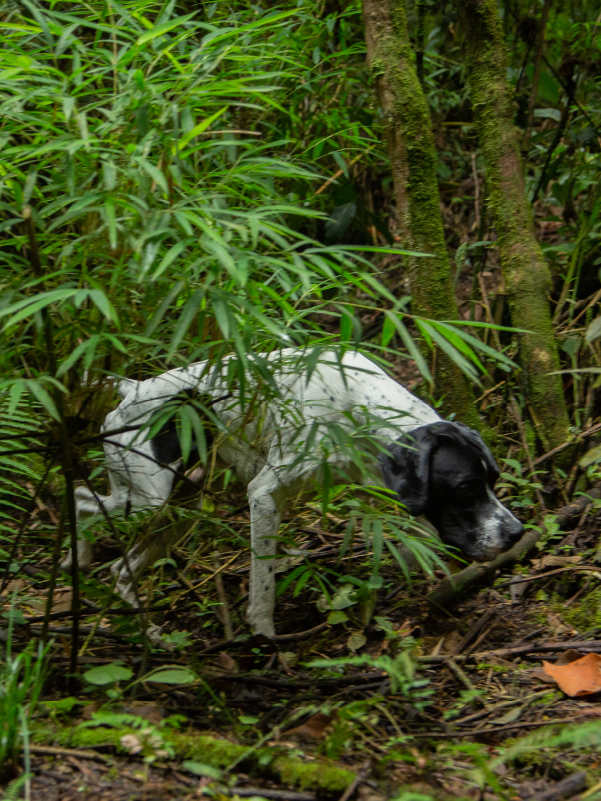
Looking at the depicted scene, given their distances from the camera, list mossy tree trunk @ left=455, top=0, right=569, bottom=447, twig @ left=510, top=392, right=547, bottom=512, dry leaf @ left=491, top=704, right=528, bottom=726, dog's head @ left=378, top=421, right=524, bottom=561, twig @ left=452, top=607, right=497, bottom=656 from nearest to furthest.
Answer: dry leaf @ left=491, top=704, right=528, bottom=726 → twig @ left=452, top=607, right=497, bottom=656 → dog's head @ left=378, top=421, right=524, bottom=561 → twig @ left=510, top=392, right=547, bottom=512 → mossy tree trunk @ left=455, top=0, right=569, bottom=447

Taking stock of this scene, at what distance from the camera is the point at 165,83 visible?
7.55 feet

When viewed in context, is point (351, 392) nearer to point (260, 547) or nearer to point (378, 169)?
point (260, 547)

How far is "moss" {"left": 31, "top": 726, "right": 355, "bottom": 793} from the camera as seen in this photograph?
6.60ft

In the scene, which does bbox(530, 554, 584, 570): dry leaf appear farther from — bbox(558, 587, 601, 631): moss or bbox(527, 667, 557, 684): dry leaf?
bbox(527, 667, 557, 684): dry leaf

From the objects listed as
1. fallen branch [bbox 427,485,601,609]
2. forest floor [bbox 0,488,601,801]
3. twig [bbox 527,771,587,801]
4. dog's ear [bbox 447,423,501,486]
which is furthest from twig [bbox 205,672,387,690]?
dog's ear [bbox 447,423,501,486]

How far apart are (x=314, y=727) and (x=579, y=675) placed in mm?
977

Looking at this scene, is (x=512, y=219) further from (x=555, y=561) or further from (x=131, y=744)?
(x=131, y=744)

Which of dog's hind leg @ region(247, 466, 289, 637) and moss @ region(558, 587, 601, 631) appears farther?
dog's hind leg @ region(247, 466, 289, 637)

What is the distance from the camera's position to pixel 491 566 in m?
3.52

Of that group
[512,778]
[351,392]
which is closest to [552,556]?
→ [351,392]

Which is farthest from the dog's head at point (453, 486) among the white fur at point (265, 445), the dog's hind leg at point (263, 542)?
the dog's hind leg at point (263, 542)

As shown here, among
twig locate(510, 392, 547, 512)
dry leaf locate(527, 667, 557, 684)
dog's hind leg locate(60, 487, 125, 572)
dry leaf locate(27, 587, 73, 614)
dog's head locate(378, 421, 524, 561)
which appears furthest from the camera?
twig locate(510, 392, 547, 512)

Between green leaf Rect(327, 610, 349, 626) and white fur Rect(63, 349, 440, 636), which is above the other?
white fur Rect(63, 349, 440, 636)

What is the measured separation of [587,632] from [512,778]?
101 centimetres
